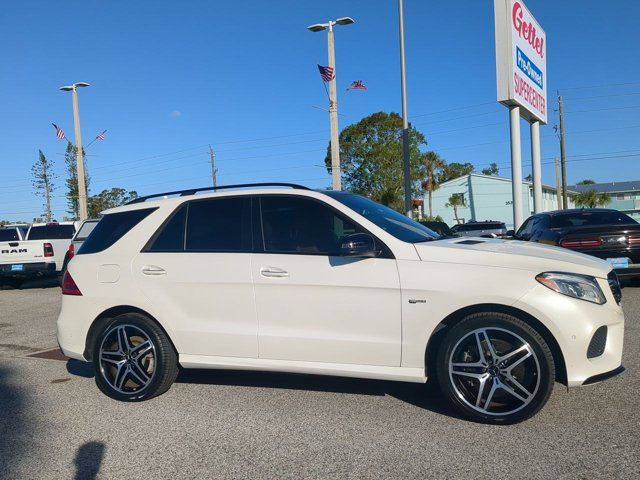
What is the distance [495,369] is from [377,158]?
39162 millimetres

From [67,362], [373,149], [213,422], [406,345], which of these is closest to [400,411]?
[406,345]

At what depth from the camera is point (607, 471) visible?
3.27 m

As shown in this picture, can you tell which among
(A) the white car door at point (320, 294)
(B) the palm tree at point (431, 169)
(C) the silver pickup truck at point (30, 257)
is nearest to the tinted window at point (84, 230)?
(C) the silver pickup truck at point (30, 257)

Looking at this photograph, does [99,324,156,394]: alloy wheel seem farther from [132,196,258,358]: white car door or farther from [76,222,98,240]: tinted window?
[76,222,98,240]: tinted window

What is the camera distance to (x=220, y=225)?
16.3 feet

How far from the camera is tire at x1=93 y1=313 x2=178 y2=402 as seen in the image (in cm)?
491

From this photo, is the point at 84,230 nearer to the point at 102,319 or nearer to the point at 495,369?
the point at 102,319

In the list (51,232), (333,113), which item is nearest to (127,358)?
(333,113)

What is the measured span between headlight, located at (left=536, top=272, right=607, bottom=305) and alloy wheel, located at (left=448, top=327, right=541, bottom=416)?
435 millimetres

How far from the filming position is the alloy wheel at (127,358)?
4.97 metres

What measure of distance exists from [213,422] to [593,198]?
57523mm

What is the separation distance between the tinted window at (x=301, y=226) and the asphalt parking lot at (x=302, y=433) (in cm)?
132

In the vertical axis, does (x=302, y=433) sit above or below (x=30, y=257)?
below

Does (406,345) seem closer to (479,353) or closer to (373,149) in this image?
(479,353)
